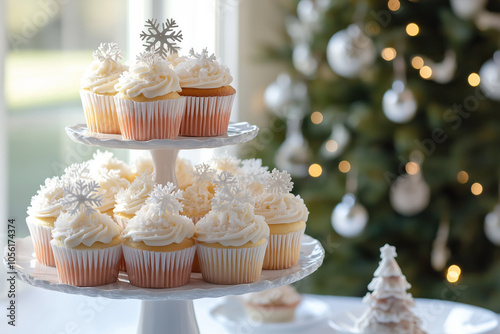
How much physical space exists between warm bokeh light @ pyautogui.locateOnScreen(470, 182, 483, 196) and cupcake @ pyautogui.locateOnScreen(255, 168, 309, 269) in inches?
59.5

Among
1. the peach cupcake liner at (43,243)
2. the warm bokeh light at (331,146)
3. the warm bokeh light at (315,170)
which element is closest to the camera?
the peach cupcake liner at (43,243)

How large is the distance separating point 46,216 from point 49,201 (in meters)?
0.03

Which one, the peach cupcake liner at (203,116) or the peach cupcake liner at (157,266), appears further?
the peach cupcake liner at (203,116)

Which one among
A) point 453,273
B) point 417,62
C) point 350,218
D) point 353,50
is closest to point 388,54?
point 417,62

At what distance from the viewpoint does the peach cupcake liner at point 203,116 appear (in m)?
1.39

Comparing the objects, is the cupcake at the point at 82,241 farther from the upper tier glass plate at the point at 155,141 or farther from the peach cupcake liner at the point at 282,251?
the peach cupcake liner at the point at 282,251

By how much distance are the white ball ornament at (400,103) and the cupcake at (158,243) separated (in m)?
1.44

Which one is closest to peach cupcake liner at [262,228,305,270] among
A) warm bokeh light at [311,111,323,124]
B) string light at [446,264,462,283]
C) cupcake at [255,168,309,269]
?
cupcake at [255,168,309,269]

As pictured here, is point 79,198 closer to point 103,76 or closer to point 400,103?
point 103,76

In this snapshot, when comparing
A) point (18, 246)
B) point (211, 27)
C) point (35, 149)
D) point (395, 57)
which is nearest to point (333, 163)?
point (395, 57)

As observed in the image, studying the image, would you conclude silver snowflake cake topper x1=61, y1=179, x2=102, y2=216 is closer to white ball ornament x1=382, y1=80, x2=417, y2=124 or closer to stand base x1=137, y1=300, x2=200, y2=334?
stand base x1=137, y1=300, x2=200, y2=334

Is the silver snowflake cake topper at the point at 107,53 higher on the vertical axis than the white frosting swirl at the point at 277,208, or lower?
higher

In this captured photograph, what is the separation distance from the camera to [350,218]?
2684mm

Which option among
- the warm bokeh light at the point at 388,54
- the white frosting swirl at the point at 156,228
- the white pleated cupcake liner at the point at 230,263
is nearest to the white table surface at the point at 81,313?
the white pleated cupcake liner at the point at 230,263
